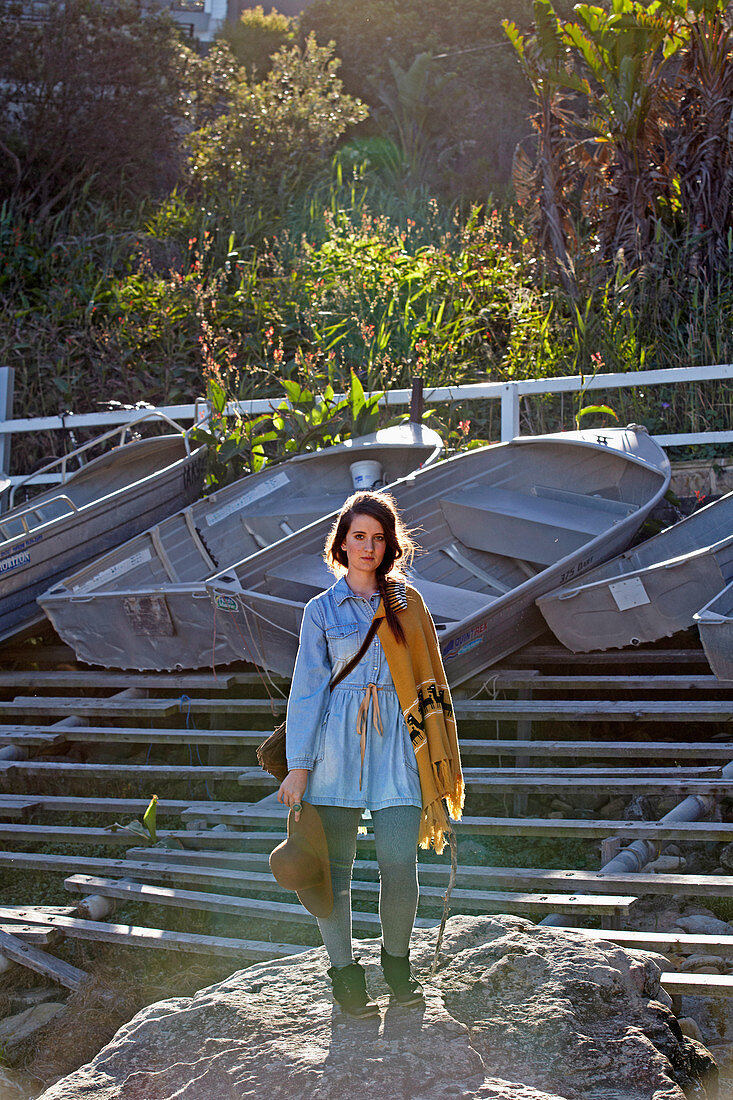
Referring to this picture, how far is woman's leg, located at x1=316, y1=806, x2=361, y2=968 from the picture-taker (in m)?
3.14

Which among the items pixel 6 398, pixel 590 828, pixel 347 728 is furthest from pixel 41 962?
Result: pixel 6 398

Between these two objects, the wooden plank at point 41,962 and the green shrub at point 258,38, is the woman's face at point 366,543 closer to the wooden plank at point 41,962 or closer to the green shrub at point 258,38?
the wooden plank at point 41,962

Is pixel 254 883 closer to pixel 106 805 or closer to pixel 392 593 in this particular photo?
pixel 106 805

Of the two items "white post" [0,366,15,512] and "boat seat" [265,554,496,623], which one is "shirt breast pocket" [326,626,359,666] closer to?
"boat seat" [265,554,496,623]

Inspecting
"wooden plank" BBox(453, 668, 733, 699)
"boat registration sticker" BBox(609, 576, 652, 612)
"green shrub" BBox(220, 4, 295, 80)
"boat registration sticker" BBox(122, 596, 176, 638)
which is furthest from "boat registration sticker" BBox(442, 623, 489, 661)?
"green shrub" BBox(220, 4, 295, 80)

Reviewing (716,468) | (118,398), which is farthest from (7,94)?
(716,468)

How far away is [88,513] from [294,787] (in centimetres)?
594

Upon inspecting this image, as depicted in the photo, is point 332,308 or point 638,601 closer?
point 638,601

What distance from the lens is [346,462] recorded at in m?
8.97

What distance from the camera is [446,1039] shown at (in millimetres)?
2908

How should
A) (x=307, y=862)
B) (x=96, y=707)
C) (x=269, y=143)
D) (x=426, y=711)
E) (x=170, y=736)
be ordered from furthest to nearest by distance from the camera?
(x=269, y=143) → (x=96, y=707) → (x=170, y=736) → (x=426, y=711) → (x=307, y=862)

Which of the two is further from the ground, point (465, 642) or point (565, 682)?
point (465, 642)

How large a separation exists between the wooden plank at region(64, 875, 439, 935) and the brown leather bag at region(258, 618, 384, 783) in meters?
1.21

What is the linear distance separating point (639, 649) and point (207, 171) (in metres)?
12.7
